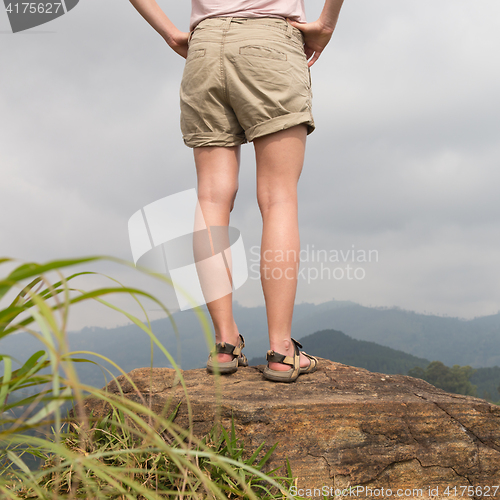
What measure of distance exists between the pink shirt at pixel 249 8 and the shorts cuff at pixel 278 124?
0.57 meters

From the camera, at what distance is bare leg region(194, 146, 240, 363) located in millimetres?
1900

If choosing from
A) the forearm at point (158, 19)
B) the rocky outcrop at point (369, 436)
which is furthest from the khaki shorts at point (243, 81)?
the rocky outcrop at point (369, 436)

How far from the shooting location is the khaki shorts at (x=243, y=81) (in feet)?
5.97

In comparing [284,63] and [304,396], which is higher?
[284,63]

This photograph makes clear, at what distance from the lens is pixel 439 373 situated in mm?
37500

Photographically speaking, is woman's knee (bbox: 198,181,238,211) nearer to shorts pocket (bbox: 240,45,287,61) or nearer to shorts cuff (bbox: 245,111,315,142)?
shorts cuff (bbox: 245,111,315,142)

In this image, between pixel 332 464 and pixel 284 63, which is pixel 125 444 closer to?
pixel 332 464

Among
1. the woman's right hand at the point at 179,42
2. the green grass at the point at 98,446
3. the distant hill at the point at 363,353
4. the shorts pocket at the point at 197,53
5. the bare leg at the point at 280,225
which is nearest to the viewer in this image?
the green grass at the point at 98,446

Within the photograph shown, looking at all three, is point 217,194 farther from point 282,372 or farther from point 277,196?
point 282,372

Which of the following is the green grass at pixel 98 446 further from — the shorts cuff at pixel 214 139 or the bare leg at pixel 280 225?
the shorts cuff at pixel 214 139

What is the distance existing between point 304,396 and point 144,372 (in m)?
0.89

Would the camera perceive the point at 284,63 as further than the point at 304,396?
Yes

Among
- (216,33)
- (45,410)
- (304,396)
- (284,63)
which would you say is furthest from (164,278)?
(216,33)

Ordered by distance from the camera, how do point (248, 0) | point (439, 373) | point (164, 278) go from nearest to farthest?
point (164, 278) → point (248, 0) → point (439, 373)
